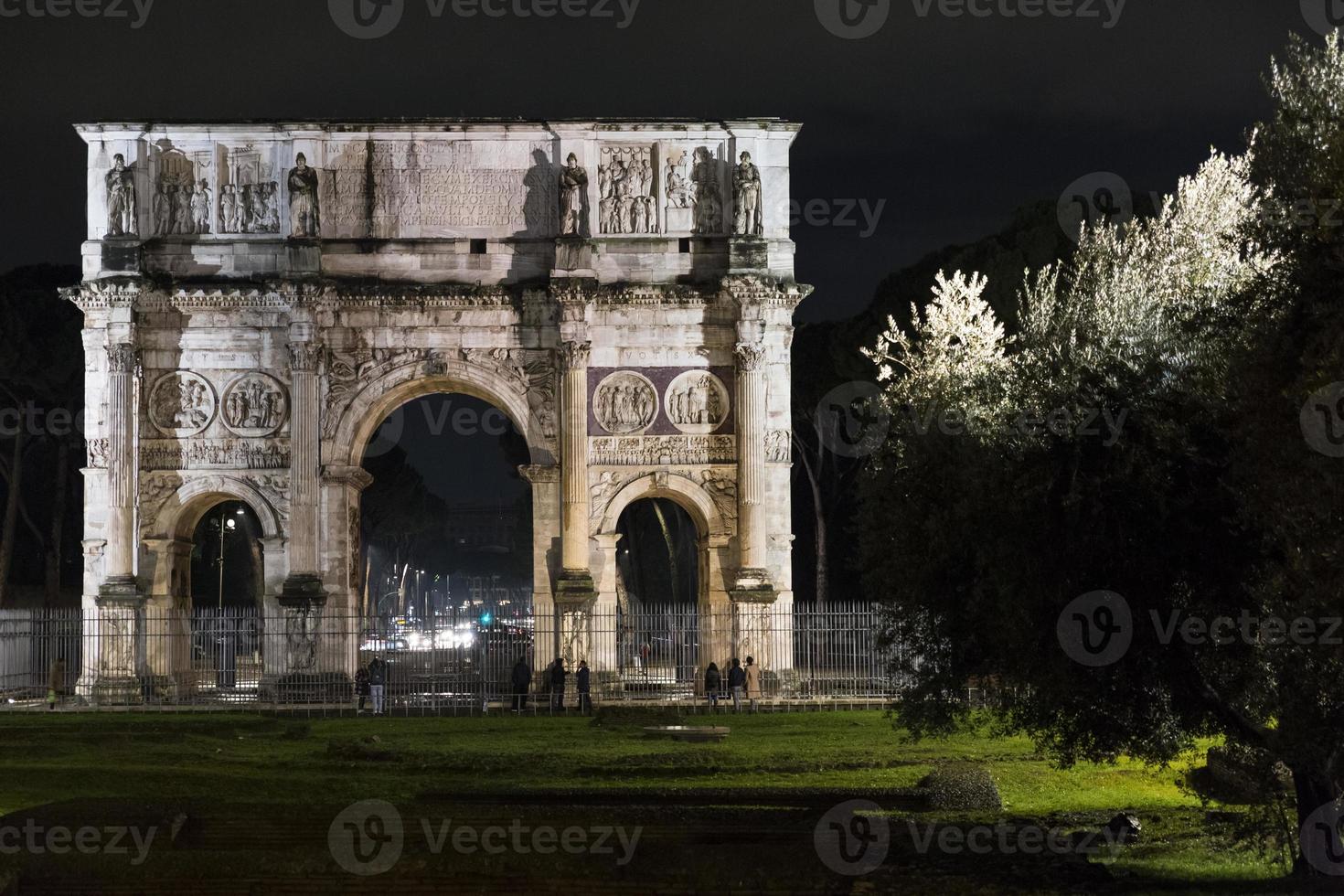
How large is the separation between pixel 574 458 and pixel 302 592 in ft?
17.3

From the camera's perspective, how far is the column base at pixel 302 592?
29562 mm

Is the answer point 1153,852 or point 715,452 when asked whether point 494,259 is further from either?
point 1153,852

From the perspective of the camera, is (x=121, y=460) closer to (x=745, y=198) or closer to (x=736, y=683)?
(x=736, y=683)

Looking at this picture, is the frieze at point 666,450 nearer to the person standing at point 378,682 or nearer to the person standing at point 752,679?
the person standing at point 752,679

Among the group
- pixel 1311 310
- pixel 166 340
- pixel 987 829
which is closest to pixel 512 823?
pixel 987 829

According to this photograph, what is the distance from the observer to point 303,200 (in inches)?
1187

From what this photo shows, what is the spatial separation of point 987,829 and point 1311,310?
574 cm

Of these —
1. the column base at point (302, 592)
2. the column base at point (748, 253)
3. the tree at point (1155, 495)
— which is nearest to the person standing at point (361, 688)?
the column base at point (302, 592)

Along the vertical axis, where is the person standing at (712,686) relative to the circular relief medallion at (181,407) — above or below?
below

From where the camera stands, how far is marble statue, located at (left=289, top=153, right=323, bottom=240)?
30.1 m

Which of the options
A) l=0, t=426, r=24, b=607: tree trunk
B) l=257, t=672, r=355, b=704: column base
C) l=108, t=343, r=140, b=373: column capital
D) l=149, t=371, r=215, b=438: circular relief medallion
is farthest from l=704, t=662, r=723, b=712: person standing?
l=0, t=426, r=24, b=607: tree trunk

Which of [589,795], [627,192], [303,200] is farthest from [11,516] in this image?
[589,795]

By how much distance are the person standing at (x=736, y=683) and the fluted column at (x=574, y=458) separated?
3349 millimetres

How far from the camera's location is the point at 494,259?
30.8 m
